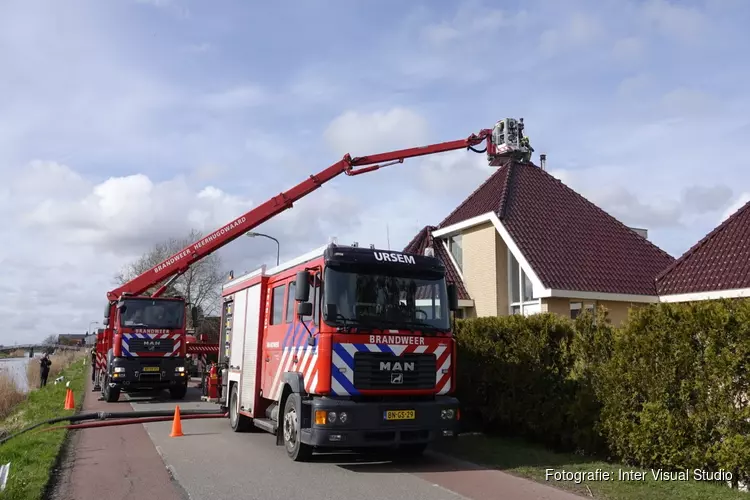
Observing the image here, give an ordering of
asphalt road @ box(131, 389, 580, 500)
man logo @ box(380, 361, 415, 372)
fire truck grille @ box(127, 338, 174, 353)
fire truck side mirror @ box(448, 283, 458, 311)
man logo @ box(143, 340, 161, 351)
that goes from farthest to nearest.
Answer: man logo @ box(143, 340, 161, 351) → fire truck grille @ box(127, 338, 174, 353) → fire truck side mirror @ box(448, 283, 458, 311) → man logo @ box(380, 361, 415, 372) → asphalt road @ box(131, 389, 580, 500)

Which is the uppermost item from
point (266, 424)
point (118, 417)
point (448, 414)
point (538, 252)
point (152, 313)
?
point (538, 252)

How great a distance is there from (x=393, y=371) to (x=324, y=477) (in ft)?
5.76

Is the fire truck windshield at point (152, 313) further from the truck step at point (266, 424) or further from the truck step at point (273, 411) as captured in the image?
the truck step at point (273, 411)

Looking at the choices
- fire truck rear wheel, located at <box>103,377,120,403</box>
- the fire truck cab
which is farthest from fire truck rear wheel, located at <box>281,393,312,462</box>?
fire truck rear wheel, located at <box>103,377,120,403</box>

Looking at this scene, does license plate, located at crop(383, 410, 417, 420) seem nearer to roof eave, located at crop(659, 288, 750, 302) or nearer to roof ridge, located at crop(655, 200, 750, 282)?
roof eave, located at crop(659, 288, 750, 302)

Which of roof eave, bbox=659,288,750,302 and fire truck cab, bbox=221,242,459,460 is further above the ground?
roof eave, bbox=659,288,750,302

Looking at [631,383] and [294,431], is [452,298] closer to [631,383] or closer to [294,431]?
[631,383]

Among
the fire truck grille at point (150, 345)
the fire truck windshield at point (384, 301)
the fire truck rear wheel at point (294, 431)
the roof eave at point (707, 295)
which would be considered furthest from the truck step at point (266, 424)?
the roof eave at point (707, 295)

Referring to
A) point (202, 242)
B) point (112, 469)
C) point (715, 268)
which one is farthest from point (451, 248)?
point (112, 469)

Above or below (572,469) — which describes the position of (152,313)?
above

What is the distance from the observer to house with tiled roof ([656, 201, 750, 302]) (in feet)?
50.4

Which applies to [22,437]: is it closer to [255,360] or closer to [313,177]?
[255,360]

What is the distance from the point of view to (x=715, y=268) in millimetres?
16188

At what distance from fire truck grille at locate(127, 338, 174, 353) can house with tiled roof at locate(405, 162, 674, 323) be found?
9.33 meters
